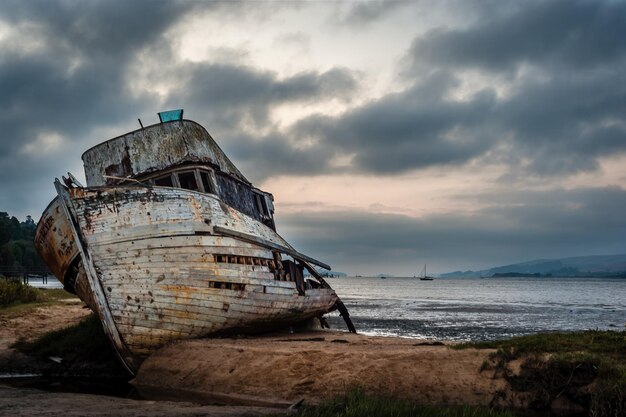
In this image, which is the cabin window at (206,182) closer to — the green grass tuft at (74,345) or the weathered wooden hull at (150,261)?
the weathered wooden hull at (150,261)

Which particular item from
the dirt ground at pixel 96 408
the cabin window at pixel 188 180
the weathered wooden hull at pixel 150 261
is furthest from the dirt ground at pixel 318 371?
the cabin window at pixel 188 180

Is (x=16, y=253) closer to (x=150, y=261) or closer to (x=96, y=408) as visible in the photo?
(x=150, y=261)

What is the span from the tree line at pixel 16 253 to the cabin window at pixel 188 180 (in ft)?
99.5

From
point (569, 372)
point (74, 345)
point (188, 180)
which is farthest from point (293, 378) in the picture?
point (74, 345)

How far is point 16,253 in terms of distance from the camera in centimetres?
8362

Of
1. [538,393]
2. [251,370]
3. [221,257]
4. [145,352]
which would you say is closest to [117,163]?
[221,257]

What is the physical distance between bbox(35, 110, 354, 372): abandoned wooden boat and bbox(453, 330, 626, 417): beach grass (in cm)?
608

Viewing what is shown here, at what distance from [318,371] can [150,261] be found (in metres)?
4.47

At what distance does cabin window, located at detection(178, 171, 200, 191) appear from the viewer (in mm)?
13352

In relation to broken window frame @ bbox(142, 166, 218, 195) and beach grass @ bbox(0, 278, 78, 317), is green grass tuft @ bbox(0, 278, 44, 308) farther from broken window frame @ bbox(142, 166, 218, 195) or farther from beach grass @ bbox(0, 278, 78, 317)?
broken window frame @ bbox(142, 166, 218, 195)

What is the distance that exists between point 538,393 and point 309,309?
8750mm

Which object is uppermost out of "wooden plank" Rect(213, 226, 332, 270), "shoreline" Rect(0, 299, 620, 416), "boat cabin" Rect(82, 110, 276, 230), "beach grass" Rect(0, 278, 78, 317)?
"boat cabin" Rect(82, 110, 276, 230)

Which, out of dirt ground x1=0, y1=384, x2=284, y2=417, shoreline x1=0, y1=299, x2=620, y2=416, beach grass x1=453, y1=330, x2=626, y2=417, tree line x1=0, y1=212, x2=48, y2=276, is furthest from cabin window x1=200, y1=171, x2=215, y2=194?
tree line x1=0, y1=212, x2=48, y2=276

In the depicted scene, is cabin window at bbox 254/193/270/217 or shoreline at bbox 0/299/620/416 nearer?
shoreline at bbox 0/299/620/416
